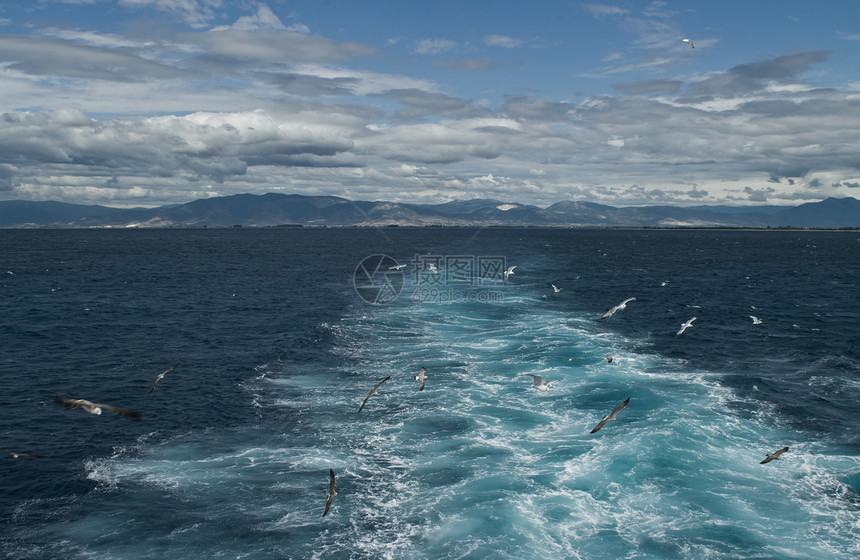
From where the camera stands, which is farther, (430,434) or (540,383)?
(540,383)

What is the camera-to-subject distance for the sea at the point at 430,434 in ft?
78.7

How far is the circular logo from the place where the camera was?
8850cm

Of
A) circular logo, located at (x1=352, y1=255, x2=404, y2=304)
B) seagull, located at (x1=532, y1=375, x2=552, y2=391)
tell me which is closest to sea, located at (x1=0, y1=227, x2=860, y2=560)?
seagull, located at (x1=532, y1=375, x2=552, y2=391)

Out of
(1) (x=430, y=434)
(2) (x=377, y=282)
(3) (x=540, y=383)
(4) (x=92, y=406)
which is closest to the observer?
(4) (x=92, y=406)

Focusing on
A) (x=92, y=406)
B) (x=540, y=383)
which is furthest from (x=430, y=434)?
(x=92, y=406)

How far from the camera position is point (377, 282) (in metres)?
107

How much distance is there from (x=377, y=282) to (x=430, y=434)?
74.1 m

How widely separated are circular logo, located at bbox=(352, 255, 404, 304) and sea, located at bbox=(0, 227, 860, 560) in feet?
44.5

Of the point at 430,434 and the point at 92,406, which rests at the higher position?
the point at 92,406

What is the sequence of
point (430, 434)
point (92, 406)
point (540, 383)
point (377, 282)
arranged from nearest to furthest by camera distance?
1. point (92, 406)
2. point (430, 434)
3. point (540, 383)
4. point (377, 282)

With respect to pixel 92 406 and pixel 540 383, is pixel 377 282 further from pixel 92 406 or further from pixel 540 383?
pixel 92 406

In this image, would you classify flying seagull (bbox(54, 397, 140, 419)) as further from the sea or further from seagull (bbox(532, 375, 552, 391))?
seagull (bbox(532, 375, 552, 391))

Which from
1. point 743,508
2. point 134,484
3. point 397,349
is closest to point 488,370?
point 397,349

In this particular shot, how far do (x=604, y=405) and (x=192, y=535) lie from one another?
2635cm
